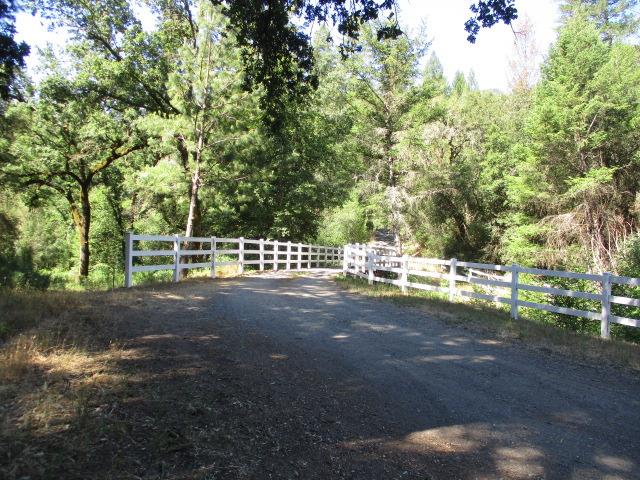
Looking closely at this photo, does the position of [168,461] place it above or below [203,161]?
Answer: below

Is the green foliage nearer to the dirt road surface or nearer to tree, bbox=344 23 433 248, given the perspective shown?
tree, bbox=344 23 433 248

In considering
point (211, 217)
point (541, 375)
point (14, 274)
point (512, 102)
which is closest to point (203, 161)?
point (211, 217)

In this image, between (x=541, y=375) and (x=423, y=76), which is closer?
(x=541, y=375)

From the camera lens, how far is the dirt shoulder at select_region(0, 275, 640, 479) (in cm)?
320

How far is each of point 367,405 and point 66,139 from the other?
22.5 metres

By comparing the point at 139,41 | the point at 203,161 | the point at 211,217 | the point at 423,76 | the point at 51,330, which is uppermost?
the point at 423,76

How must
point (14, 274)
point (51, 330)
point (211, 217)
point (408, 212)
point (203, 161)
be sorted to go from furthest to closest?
point (408, 212)
point (211, 217)
point (203, 161)
point (14, 274)
point (51, 330)

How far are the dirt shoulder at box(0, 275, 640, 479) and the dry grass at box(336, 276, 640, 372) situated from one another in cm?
64

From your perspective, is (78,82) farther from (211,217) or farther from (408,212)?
(408,212)

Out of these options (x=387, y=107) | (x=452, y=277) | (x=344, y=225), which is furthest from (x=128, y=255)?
(x=344, y=225)

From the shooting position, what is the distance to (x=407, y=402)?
4.62m

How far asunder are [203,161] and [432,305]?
12.2 metres

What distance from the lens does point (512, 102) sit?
32.5m

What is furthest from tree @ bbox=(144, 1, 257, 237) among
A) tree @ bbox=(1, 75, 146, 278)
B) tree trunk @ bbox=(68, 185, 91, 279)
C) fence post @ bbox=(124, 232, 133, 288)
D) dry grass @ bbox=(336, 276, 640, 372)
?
dry grass @ bbox=(336, 276, 640, 372)
